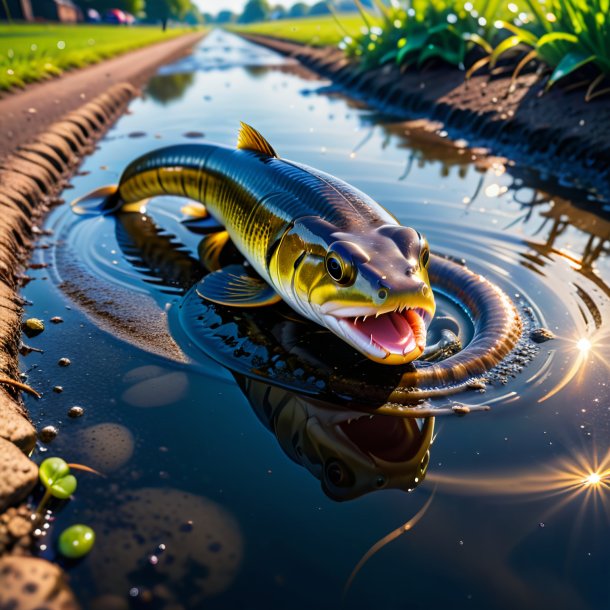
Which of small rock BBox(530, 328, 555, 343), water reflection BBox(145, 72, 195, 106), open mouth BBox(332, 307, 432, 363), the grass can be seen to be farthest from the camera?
water reflection BBox(145, 72, 195, 106)

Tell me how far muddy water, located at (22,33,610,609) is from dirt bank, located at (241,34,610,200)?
279cm

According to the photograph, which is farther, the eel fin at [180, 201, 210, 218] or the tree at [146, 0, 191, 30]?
the tree at [146, 0, 191, 30]

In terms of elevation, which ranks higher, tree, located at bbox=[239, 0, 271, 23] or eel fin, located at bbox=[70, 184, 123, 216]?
eel fin, located at bbox=[70, 184, 123, 216]

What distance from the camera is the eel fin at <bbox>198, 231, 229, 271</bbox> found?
4.25 meters

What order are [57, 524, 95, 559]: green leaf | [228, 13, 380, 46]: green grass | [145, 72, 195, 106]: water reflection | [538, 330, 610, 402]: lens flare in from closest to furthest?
[57, 524, 95, 559]: green leaf
[538, 330, 610, 402]: lens flare
[145, 72, 195, 106]: water reflection
[228, 13, 380, 46]: green grass

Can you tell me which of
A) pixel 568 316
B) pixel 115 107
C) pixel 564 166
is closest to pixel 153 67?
pixel 115 107

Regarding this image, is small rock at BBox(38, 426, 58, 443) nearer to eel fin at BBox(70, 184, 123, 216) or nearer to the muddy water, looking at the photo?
the muddy water

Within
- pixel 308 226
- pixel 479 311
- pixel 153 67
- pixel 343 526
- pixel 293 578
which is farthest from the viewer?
pixel 153 67

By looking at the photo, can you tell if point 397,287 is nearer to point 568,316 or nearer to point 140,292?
point 568,316

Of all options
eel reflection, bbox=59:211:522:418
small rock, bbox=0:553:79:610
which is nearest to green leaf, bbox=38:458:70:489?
small rock, bbox=0:553:79:610

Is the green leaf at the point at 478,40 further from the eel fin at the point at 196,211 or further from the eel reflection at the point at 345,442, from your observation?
the eel reflection at the point at 345,442

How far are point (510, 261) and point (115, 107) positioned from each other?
31.5 ft

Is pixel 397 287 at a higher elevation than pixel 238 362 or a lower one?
higher

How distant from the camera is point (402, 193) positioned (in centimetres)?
571
